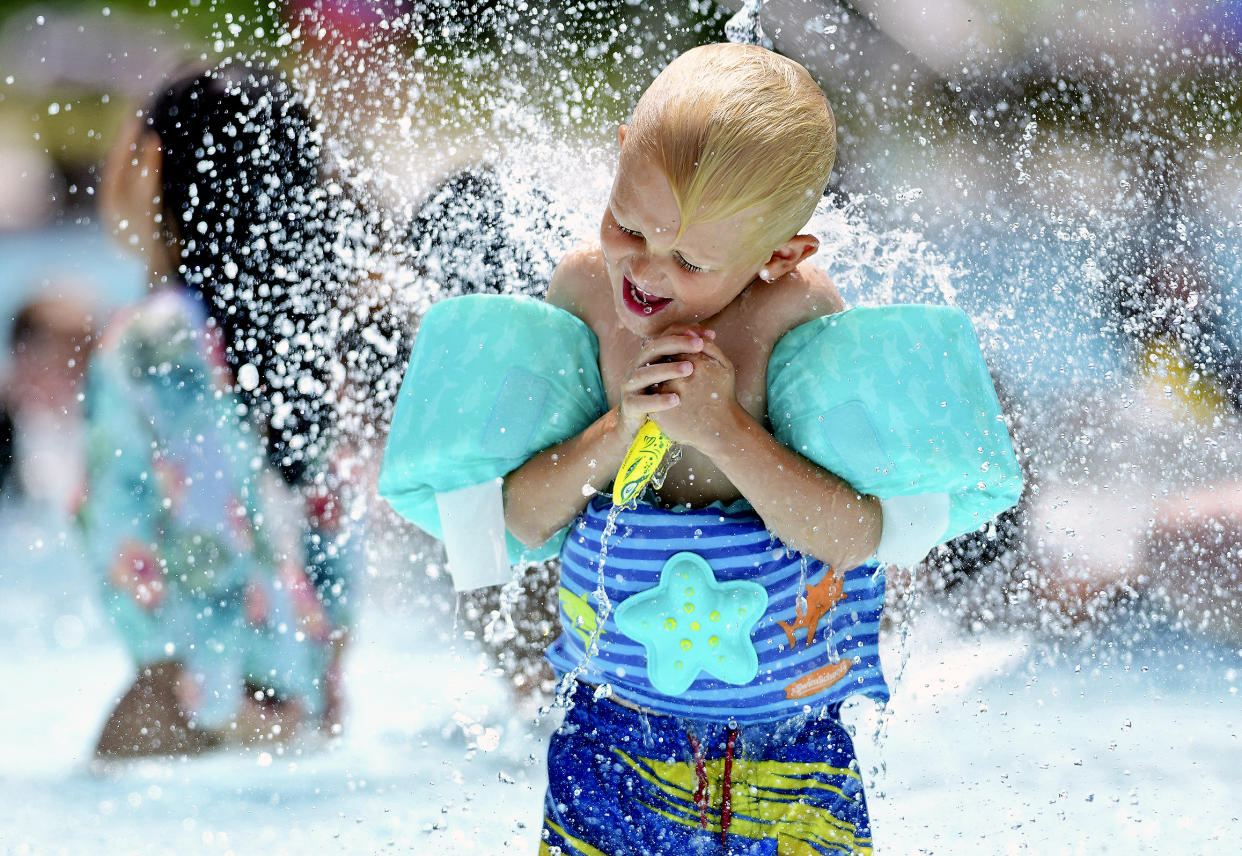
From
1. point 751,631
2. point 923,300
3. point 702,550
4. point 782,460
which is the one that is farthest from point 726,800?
point 923,300

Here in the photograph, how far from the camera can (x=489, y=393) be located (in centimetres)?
180

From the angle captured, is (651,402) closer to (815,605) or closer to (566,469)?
(566,469)

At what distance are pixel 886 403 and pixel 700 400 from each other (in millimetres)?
292

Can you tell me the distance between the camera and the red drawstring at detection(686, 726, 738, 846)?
69.9 inches

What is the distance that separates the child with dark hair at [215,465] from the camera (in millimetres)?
3201

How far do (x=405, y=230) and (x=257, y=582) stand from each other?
982mm

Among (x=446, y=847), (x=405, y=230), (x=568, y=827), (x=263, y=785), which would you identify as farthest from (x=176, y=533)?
(x=568, y=827)

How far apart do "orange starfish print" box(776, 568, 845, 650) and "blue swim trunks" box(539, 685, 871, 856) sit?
0.45 ft

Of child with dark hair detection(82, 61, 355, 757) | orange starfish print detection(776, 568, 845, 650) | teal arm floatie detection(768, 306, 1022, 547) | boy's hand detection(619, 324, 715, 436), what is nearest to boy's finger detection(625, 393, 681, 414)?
boy's hand detection(619, 324, 715, 436)

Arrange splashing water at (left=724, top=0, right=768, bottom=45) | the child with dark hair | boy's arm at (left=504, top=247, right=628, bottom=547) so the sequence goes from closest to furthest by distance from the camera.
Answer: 1. boy's arm at (left=504, top=247, right=628, bottom=547)
2. splashing water at (left=724, top=0, right=768, bottom=45)
3. the child with dark hair

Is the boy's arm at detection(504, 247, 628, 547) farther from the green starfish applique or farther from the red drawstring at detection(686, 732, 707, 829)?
the red drawstring at detection(686, 732, 707, 829)

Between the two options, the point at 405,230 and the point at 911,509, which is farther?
the point at 405,230

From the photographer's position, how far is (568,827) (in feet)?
5.83

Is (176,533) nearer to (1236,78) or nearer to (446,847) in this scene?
(446,847)
